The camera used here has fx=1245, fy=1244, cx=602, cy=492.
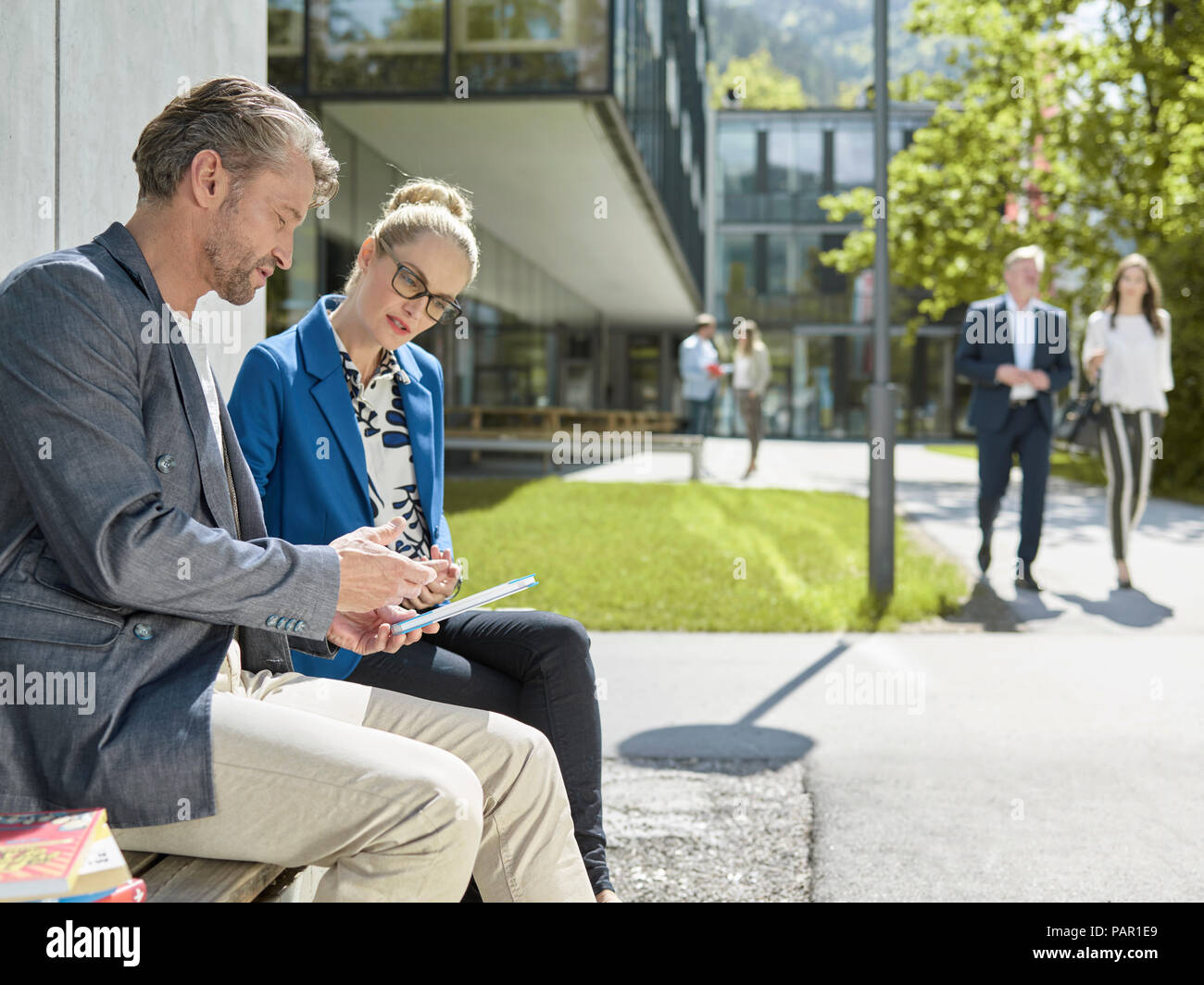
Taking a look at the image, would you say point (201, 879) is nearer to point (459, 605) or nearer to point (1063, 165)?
point (459, 605)

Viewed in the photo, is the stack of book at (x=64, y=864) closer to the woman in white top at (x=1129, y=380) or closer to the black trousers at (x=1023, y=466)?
the black trousers at (x=1023, y=466)

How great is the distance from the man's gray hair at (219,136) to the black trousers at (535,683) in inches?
46.0

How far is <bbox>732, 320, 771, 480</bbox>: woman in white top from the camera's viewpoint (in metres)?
17.8

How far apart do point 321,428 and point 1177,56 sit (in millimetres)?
17896

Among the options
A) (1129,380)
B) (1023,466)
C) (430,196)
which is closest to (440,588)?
(430,196)

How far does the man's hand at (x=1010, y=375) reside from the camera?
7.74m

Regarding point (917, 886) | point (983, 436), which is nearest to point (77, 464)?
point (917, 886)

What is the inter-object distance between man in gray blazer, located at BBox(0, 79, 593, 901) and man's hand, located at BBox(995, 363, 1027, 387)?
6.25 metres

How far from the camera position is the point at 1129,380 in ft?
26.5

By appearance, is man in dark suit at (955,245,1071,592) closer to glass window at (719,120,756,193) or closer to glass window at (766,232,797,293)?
glass window at (766,232,797,293)

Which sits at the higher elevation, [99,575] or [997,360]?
[997,360]

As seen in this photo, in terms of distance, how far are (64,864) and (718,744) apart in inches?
141

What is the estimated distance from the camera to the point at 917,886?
345cm

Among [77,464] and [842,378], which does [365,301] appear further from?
[842,378]
